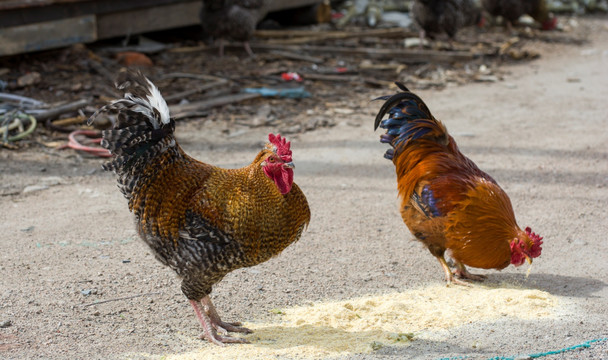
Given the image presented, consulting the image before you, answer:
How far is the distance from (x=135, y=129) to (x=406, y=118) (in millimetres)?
2249

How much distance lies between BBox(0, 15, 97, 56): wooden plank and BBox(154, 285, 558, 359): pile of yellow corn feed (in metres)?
7.38

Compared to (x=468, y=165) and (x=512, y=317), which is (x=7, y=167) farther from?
(x=512, y=317)

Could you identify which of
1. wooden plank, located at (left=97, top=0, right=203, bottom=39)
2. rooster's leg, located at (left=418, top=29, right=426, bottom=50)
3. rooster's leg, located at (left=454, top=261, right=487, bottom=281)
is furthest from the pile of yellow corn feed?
rooster's leg, located at (left=418, top=29, right=426, bottom=50)

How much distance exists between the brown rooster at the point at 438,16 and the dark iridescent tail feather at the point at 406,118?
8.02m

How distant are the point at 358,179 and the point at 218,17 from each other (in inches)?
235

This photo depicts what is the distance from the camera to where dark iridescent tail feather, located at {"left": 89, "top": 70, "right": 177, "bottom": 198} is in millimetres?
4031

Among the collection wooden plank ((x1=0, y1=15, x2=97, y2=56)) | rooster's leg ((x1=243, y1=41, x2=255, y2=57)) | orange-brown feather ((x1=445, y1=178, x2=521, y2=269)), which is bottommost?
orange-brown feather ((x1=445, y1=178, x2=521, y2=269))

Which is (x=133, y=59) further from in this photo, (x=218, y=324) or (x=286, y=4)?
(x=218, y=324)

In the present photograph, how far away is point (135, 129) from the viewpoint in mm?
4035

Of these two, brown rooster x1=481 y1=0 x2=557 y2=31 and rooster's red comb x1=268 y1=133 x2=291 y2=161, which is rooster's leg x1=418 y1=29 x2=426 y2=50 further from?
rooster's red comb x1=268 y1=133 x2=291 y2=161

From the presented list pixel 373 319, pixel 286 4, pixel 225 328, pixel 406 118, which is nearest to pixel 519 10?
pixel 286 4

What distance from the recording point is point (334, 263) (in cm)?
553

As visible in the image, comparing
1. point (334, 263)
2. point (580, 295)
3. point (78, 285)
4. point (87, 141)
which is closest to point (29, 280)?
point (78, 285)

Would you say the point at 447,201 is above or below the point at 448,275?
above
